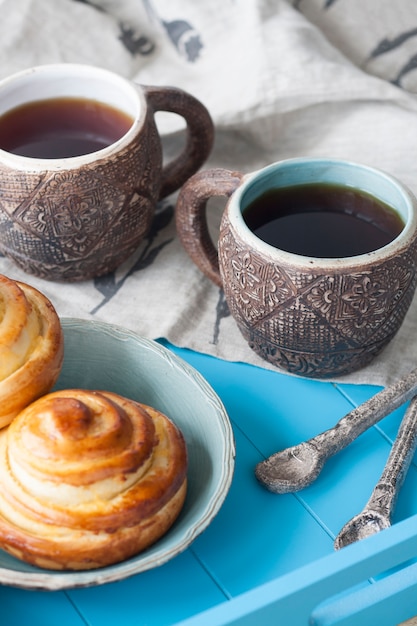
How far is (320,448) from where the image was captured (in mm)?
865

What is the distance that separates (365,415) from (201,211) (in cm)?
29

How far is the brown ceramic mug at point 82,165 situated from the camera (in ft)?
3.15

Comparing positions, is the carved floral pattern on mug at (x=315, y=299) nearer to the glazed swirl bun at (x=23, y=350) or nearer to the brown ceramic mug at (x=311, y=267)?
the brown ceramic mug at (x=311, y=267)

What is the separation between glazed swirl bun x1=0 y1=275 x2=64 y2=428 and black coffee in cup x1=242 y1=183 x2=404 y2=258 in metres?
0.24

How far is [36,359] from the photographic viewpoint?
79 centimetres

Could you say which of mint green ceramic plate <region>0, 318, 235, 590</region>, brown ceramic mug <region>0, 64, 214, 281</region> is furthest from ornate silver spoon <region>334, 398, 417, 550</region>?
brown ceramic mug <region>0, 64, 214, 281</region>

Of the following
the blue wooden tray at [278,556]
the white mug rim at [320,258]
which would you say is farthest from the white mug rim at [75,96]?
the blue wooden tray at [278,556]

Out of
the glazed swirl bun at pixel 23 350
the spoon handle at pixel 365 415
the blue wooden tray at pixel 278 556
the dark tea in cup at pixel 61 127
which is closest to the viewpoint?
the blue wooden tray at pixel 278 556

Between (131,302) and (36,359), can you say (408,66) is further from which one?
(36,359)

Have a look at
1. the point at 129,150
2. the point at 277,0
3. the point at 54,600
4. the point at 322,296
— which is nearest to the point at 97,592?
the point at 54,600

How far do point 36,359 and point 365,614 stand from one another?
34 centimetres

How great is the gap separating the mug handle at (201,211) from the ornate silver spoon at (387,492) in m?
0.28

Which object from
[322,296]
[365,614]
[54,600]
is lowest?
[54,600]

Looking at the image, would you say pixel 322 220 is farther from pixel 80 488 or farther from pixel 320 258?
pixel 80 488
